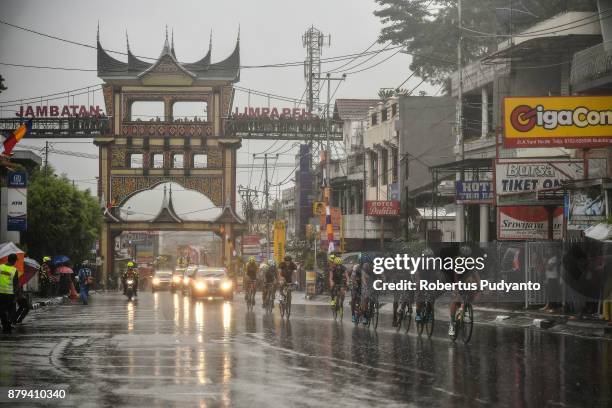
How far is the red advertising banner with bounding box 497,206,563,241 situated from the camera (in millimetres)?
31641

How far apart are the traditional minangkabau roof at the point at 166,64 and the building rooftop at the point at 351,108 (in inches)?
331

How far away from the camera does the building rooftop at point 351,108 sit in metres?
79.2

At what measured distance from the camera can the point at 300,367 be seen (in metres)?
15.1

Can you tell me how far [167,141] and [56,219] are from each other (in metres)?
26.9

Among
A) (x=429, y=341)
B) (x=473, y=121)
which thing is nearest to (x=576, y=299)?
(x=429, y=341)

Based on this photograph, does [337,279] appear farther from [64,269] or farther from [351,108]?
[351,108]

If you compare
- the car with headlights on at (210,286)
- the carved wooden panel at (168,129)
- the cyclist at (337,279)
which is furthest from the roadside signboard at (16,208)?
the carved wooden panel at (168,129)

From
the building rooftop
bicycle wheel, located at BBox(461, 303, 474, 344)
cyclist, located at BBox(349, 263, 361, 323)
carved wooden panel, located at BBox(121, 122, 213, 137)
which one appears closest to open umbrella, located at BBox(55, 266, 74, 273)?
cyclist, located at BBox(349, 263, 361, 323)

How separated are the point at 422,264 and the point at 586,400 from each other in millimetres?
12006

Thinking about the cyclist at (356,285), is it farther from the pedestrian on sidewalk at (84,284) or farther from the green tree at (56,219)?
the green tree at (56,219)

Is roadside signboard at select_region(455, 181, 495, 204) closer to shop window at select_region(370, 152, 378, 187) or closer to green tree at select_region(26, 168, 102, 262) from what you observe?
green tree at select_region(26, 168, 102, 262)

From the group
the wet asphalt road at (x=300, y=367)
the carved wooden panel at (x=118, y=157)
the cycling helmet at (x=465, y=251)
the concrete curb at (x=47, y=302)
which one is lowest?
the concrete curb at (x=47, y=302)

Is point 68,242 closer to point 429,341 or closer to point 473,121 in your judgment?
point 473,121

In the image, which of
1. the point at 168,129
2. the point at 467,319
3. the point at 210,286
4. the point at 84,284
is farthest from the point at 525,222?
the point at 168,129
